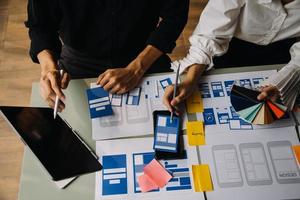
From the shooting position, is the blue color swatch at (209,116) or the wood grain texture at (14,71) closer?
the blue color swatch at (209,116)

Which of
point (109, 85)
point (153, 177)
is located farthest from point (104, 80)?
point (153, 177)

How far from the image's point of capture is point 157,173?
82cm

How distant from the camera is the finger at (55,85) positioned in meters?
0.89

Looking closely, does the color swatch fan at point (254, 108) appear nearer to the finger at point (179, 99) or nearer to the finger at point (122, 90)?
the finger at point (179, 99)

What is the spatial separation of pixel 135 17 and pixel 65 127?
440 millimetres

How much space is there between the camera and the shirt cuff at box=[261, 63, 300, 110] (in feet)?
3.02

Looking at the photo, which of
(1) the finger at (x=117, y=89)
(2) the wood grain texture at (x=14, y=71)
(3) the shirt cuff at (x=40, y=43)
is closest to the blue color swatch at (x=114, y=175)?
(1) the finger at (x=117, y=89)

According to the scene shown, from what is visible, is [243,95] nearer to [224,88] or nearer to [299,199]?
[224,88]

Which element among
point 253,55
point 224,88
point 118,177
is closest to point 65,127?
point 118,177

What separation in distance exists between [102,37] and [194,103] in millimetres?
404

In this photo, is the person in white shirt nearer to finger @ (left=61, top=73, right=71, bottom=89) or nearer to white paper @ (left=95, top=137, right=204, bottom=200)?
white paper @ (left=95, top=137, right=204, bottom=200)

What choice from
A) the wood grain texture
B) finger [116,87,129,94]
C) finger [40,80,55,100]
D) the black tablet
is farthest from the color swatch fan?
the wood grain texture

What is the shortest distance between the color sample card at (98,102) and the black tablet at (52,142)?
10 cm

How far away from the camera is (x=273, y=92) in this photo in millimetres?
925
